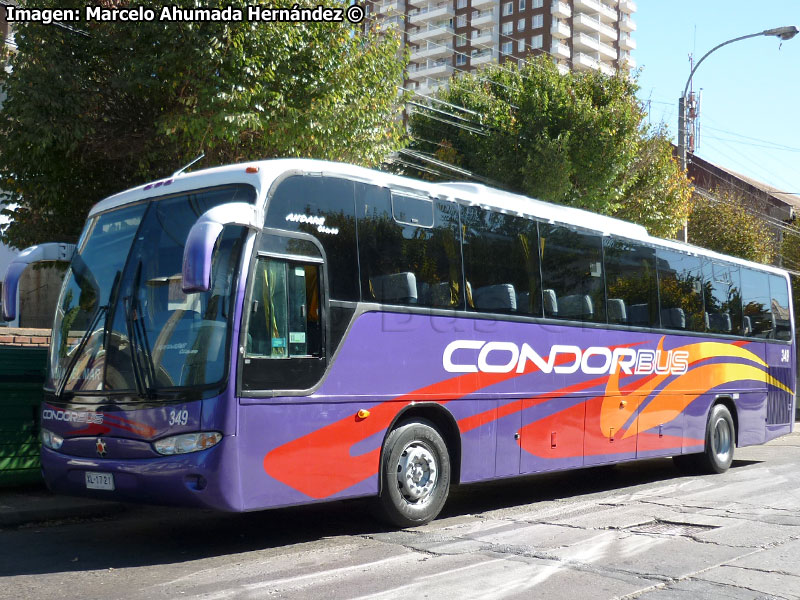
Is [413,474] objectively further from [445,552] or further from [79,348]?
[79,348]

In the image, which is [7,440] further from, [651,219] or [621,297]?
[651,219]

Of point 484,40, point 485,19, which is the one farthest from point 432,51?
point 485,19

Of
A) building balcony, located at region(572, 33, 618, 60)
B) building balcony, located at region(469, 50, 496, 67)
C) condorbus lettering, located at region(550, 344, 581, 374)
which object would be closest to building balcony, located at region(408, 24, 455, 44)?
building balcony, located at region(469, 50, 496, 67)

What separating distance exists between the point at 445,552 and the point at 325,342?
200cm

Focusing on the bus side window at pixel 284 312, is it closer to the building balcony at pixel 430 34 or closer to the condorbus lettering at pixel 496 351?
the condorbus lettering at pixel 496 351

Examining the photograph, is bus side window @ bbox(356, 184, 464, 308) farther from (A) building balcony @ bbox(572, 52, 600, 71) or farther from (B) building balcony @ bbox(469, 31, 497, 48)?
(B) building balcony @ bbox(469, 31, 497, 48)

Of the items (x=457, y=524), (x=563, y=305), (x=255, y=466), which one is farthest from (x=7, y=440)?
(x=563, y=305)

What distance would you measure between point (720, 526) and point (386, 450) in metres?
3.33

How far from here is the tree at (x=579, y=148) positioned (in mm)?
24047

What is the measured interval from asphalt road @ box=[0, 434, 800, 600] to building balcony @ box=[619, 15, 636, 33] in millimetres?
89090

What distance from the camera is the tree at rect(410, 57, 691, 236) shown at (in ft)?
78.9

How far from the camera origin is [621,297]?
38.6 feet

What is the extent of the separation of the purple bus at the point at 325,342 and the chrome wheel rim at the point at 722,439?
3142 mm

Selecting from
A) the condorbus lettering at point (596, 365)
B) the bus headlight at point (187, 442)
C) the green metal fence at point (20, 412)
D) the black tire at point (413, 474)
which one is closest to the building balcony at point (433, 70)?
the condorbus lettering at point (596, 365)
